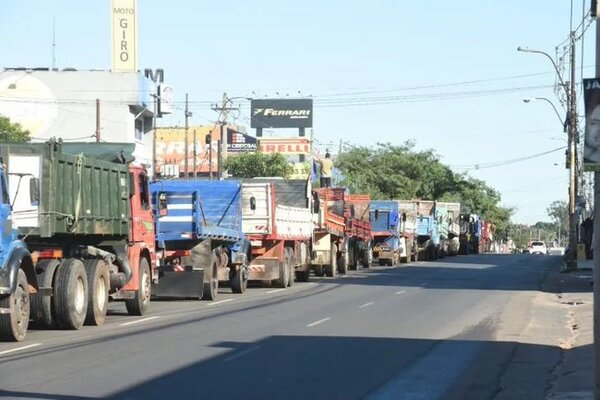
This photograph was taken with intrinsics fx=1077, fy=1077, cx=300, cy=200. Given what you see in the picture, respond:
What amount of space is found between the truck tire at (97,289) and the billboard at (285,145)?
276 ft

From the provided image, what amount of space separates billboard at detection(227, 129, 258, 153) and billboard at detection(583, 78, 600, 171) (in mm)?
90918

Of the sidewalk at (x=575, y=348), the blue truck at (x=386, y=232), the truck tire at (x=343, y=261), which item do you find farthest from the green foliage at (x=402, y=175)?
the sidewalk at (x=575, y=348)

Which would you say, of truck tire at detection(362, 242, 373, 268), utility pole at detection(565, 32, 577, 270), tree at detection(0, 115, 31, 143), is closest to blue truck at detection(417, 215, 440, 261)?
truck tire at detection(362, 242, 373, 268)

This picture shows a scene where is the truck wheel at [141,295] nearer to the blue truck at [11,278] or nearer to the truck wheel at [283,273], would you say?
the blue truck at [11,278]

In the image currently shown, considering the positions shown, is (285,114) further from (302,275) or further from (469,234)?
(302,275)

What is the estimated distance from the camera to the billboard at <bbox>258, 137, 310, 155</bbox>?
342 feet

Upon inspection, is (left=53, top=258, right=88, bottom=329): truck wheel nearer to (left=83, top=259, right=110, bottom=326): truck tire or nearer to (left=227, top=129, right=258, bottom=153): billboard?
(left=83, top=259, right=110, bottom=326): truck tire

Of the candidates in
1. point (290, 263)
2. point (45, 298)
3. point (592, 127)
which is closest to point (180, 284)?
point (290, 263)

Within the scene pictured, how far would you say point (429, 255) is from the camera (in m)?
64.3

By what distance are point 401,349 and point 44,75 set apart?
53.6 m

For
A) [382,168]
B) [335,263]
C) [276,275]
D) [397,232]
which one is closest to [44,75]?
[397,232]

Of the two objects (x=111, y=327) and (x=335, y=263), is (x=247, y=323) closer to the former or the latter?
(x=111, y=327)

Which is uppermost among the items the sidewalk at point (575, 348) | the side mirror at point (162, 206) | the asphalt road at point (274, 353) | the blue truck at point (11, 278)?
the side mirror at point (162, 206)

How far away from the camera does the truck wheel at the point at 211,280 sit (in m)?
26.1
